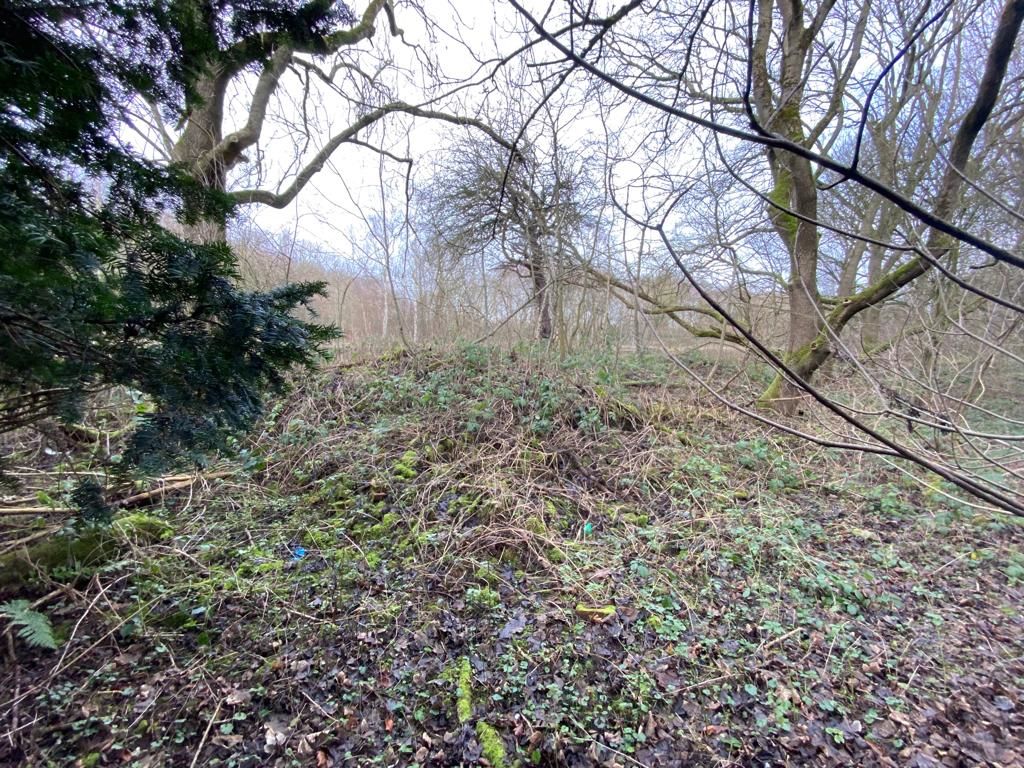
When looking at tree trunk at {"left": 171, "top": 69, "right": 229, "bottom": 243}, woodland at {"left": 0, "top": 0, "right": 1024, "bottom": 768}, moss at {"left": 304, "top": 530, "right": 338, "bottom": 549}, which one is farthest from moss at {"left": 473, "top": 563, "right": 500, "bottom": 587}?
tree trunk at {"left": 171, "top": 69, "right": 229, "bottom": 243}

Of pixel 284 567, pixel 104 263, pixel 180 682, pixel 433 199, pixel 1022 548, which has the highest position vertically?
pixel 433 199

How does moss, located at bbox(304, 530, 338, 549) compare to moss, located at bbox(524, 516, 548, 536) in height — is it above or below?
below

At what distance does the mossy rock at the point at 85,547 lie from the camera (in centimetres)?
207

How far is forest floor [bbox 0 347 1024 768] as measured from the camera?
5.46 feet

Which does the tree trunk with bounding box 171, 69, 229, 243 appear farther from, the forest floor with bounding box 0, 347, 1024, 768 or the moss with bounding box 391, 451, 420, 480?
the moss with bounding box 391, 451, 420, 480

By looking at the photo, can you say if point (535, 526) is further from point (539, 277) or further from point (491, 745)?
point (539, 277)

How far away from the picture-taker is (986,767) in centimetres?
158

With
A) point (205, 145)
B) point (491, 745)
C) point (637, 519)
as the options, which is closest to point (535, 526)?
point (637, 519)

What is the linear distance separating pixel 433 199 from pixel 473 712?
619 centimetres

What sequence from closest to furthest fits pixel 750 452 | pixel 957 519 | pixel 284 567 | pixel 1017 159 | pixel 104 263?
pixel 104 263 < pixel 284 567 < pixel 1017 159 < pixel 957 519 < pixel 750 452

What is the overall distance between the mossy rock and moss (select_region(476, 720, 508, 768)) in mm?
1950

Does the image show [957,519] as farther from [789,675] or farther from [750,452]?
[789,675]

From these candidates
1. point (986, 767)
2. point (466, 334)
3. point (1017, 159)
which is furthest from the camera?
point (466, 334)

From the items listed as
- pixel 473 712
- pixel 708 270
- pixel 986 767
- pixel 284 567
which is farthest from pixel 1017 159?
pixel 284 567
